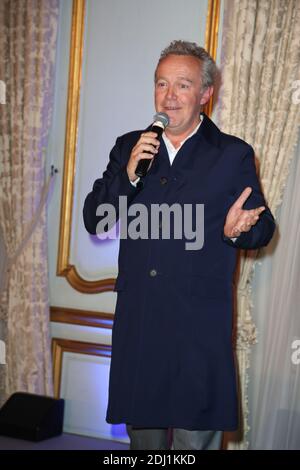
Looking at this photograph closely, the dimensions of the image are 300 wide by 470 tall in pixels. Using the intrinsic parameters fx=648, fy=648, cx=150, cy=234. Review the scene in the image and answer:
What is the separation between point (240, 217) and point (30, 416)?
7.07ft

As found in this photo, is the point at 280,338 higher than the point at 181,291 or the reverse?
the reverse

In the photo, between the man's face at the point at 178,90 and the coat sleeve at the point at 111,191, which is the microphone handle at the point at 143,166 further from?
the man's face at the point at 178,90

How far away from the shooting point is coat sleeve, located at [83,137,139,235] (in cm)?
210

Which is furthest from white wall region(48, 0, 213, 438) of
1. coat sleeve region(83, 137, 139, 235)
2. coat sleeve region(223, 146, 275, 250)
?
coat sleeve region(223, 146, 275, 250)

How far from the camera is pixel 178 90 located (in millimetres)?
2232

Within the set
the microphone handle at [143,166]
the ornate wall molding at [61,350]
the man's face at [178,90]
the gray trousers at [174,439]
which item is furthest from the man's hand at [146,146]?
the ornate wall molding at [61,350]

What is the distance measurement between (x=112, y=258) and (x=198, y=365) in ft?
5.72

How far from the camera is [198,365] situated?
2.09 m

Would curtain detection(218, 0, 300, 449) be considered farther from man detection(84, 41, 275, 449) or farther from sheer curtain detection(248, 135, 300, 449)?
man detection(84, 41, 275, 449)

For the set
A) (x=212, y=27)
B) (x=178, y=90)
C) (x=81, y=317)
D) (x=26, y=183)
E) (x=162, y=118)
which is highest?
(x=212, y=27)

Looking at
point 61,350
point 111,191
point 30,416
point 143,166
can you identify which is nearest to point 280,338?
point 61,350

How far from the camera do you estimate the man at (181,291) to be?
2.09m

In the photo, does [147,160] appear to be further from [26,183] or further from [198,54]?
[26,183]

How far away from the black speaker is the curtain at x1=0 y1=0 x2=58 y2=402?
0.15 metres
